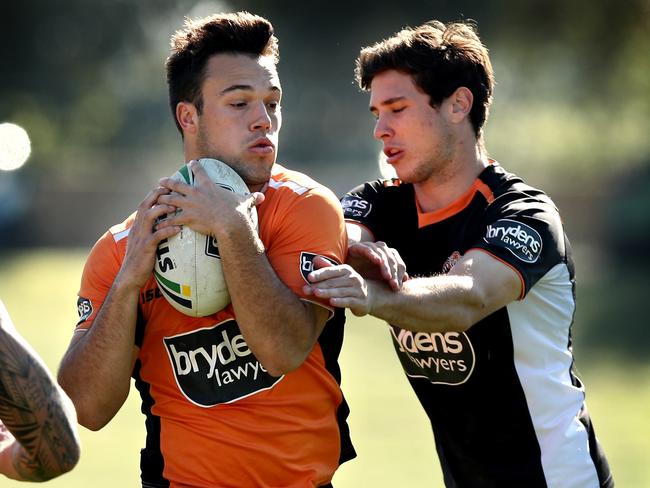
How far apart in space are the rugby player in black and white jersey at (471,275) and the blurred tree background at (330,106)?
15811mm

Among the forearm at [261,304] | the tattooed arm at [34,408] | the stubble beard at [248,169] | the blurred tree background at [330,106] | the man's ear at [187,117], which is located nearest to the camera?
the tattooed arm at [34,408]

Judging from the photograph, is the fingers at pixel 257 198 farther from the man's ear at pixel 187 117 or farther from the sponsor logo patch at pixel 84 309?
the sponsor logo patch at pixel 84 309

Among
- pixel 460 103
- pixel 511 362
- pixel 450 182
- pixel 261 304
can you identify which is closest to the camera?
pixel 261 304

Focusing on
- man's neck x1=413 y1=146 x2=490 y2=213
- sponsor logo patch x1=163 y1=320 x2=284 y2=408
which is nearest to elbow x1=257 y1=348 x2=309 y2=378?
sponsor logo patch x1=163 y1=320 x2=284 y2=408

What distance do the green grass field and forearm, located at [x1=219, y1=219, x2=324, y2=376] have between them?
5248 millimetres

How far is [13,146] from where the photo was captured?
43281 millimetres

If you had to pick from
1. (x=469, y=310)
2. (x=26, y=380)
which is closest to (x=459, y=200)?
(x=469, y=310)

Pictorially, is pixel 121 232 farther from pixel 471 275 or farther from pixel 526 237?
pixel 526 237

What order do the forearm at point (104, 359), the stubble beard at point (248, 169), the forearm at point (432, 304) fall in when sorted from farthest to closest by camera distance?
the stubble beard at point (248, 169) → the forearm at point (432, 304) → the forearm at point (104, 359)

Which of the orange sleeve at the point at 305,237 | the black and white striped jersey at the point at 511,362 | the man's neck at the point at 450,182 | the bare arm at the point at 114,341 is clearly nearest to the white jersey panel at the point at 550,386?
the black and white striped jersey at the point at 511,362

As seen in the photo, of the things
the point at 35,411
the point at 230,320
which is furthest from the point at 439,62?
the point at 35,411

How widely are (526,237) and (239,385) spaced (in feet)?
4.94

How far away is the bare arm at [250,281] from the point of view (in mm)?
3979

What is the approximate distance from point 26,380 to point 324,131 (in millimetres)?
41068
